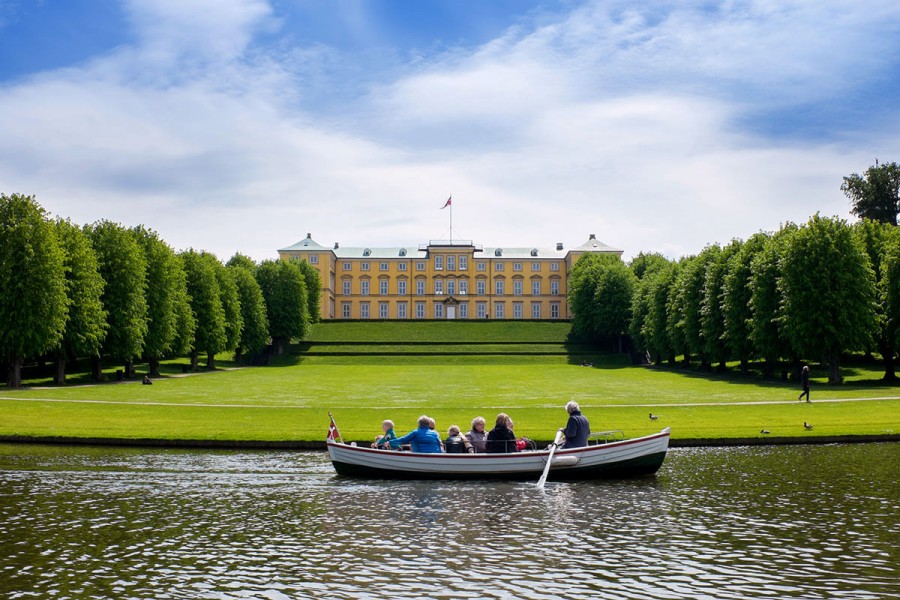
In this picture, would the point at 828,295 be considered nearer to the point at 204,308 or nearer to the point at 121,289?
the point at 121,289

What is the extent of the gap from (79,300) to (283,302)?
44431 millimetres

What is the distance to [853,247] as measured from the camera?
61.8 m

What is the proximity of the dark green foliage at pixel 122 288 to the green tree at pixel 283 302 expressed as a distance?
114 ft

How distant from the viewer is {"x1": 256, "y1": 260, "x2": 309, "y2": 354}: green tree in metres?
105

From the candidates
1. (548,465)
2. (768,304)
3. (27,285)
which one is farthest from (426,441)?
(768,304)

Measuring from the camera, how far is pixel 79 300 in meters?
61.2

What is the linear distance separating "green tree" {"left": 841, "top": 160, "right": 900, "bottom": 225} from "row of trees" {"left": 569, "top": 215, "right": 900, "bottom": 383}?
25420 millimetres

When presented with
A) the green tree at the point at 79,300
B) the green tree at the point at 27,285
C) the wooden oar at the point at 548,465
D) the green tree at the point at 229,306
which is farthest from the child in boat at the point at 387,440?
the green tree at the point at 229,306

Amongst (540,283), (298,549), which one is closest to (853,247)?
(298,549)

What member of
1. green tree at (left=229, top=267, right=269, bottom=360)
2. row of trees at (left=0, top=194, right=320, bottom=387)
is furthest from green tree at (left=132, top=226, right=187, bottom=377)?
green tree at (left=229, top=267, right=269, bottom=360)

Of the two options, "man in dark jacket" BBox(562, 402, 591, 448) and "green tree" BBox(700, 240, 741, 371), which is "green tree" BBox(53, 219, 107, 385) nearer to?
"man in dark jacket" BBox(562, 402, 591, 448)

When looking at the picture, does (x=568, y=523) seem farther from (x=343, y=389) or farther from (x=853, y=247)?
(x=853, y=247)

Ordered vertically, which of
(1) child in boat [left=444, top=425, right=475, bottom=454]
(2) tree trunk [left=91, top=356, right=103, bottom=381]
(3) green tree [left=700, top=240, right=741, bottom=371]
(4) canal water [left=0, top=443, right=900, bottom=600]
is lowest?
(4) canal water [left=0, top=443, right=900, bottom=600]

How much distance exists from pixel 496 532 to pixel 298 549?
3.85m
